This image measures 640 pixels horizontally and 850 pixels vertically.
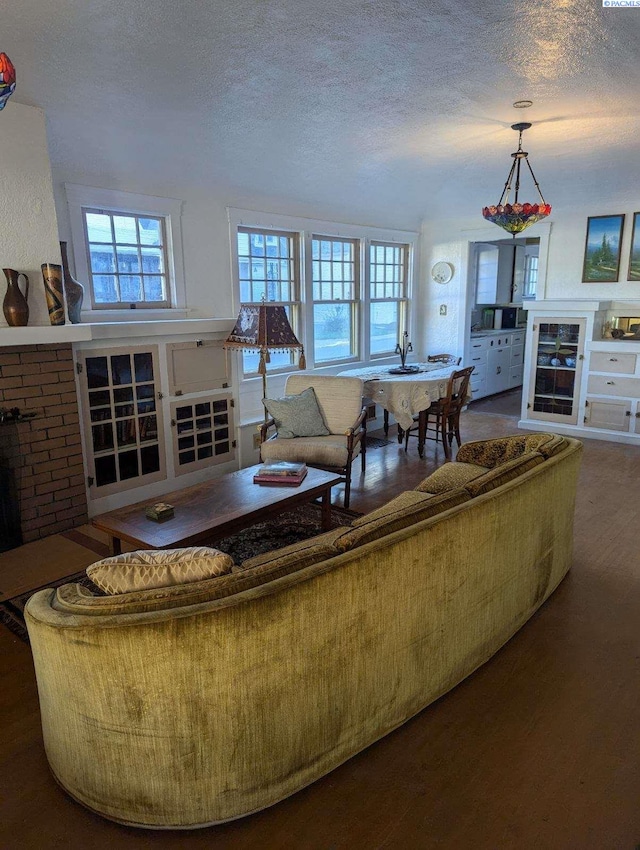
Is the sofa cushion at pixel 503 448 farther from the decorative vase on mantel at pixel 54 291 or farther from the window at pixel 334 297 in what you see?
the window at pixel 334 297

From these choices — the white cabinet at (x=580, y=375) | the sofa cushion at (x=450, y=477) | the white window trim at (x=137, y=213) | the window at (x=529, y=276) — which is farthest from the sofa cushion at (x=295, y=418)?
the window at (x=529, y=276)

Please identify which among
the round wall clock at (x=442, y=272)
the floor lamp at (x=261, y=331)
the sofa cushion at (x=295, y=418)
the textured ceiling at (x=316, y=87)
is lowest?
the sofa cushion at (x=295, y=418)

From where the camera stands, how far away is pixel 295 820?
1709mm

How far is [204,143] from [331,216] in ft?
7.24

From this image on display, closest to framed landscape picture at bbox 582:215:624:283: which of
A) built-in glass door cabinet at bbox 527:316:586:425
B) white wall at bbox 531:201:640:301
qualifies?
white wall at bbox 531:201:640:301

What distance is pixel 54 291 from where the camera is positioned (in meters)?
3.46

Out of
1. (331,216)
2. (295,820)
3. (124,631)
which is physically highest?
(331,216)

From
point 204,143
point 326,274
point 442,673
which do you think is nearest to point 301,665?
point 442,673

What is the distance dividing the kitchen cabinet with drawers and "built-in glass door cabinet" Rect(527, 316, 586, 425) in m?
1.22

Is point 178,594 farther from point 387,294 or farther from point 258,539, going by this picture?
point 387,294

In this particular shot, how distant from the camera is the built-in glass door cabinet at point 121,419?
4.00 metres

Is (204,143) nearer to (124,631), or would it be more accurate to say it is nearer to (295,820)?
(124,631)

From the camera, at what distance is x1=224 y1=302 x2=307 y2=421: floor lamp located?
177 inches

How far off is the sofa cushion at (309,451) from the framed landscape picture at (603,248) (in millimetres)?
3854
